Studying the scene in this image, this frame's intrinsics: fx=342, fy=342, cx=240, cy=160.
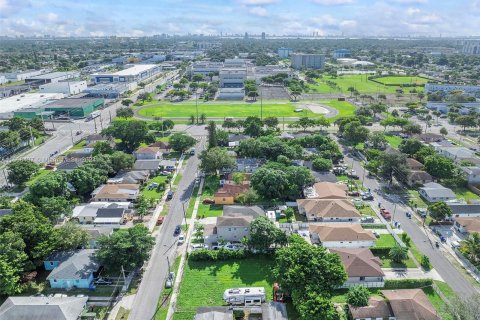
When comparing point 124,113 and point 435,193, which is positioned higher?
point 124,113

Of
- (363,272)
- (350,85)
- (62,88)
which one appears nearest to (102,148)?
(363,272)

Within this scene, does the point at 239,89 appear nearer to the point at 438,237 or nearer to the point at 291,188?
the point at 291,188

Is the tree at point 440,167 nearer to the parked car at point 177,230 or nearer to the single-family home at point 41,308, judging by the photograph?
the parked car at point 177,230

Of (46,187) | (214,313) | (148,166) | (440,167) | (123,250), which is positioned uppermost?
(46,187)

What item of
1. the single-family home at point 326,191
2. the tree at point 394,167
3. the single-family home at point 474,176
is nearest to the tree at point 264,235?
the single-family home at point 326,191

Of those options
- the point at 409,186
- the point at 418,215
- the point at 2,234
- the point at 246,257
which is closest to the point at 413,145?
the point at 409,186

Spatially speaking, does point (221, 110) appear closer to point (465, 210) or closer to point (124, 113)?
point (124, 113)

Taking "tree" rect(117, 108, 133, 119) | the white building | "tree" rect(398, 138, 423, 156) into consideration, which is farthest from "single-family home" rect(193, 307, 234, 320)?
the white building
